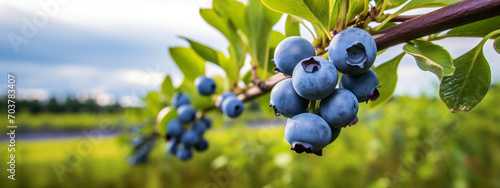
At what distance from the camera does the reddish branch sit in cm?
34

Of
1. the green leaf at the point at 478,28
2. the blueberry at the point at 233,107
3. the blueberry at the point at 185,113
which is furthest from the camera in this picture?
the blueberry at the point at 185,113

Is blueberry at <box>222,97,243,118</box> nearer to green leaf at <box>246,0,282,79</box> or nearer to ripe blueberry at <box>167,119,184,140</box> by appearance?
green leaf at <box>246,0,282,79</box>

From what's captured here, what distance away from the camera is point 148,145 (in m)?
1.61

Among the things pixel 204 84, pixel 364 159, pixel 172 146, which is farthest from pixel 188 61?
pixel 364 159

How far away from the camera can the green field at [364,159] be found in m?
2.70

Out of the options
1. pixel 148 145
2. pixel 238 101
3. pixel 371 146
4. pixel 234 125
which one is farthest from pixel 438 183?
pixel 238 101

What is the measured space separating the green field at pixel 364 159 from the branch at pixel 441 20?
189 cm

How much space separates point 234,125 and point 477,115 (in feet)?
8.86

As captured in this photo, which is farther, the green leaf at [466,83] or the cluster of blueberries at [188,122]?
the cluster of blueberries at [188,122]

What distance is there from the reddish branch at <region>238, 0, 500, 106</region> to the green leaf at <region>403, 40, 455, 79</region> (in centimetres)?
2

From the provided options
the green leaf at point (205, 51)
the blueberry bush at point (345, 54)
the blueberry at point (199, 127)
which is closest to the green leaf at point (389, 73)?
the blueberry bush at point (345, 54)

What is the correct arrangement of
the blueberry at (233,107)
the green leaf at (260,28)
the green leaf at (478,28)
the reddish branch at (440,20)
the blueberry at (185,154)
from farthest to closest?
the blueberry at (185,154) < the blueberry at (233,107) < the green leaf at (260,28) < the green leaf at (478,28) < the reddish branch at (440,20)

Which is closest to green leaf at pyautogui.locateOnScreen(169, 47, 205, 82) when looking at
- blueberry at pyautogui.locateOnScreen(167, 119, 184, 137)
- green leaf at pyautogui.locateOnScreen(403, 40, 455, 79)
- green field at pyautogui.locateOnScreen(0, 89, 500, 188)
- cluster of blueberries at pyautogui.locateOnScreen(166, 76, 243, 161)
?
cluster of blueberries at pyautogui.locateOnScreen(166, 76, 243, 161)

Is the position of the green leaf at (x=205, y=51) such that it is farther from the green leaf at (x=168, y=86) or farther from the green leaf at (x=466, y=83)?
the green leaf at (x=466, y=83)
